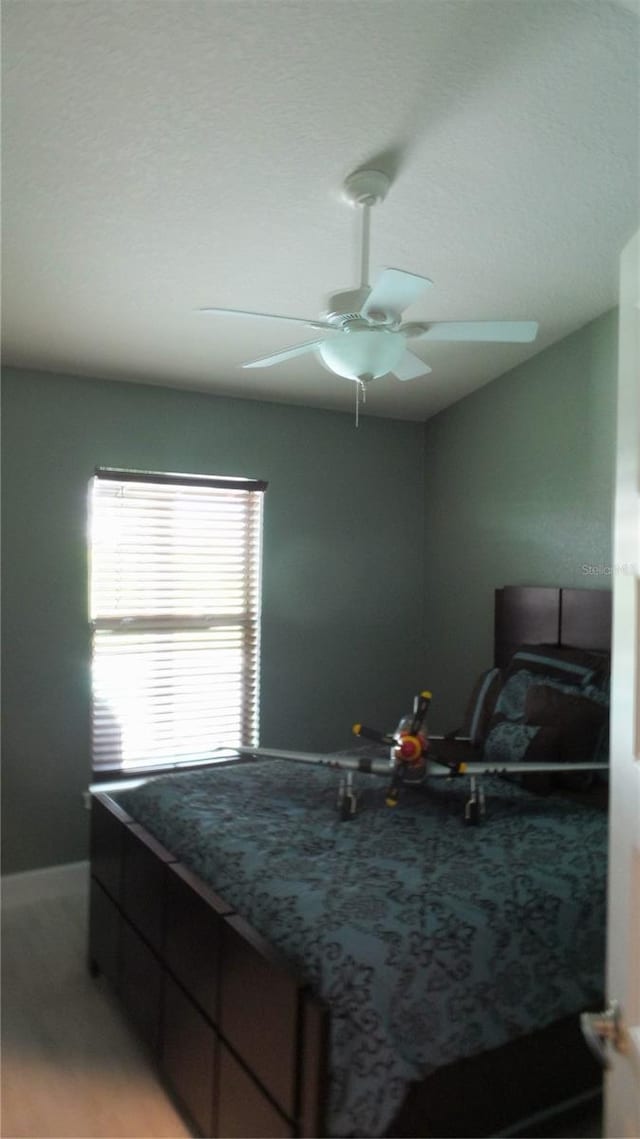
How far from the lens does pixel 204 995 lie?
2.01 metres

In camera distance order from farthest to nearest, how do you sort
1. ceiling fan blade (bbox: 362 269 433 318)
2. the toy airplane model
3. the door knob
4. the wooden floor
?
the toy airplane model < the wooden floor < ceiling fan blade (bbox: 362 269 433 318) < the door knob

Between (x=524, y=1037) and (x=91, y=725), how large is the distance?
2.31 metres

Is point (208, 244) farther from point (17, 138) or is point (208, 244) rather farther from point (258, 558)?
point (258, 558)

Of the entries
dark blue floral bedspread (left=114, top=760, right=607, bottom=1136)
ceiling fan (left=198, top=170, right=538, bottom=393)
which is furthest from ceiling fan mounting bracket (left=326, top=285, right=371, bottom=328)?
dark blue floral bedspread (left=114, top=760, right=607, bottom=1136)

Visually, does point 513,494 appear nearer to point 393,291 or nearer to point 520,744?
point 520,744

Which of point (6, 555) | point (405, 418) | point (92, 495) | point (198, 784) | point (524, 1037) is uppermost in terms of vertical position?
point (405, 418)

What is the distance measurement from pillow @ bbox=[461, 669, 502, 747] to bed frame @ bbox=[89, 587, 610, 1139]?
143 centimetres

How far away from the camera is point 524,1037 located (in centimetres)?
191

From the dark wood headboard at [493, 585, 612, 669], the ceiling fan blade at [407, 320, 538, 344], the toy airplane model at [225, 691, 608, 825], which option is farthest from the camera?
the dark wood headboard at [493, 585, 612, 669]

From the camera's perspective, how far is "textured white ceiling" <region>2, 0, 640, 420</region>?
5.48ft

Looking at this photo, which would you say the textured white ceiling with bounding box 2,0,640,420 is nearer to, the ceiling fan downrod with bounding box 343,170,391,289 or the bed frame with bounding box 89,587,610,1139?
the ceiling fan downrod with bounding box 343,170,391,289

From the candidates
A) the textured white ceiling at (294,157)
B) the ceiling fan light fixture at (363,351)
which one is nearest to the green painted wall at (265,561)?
the textured white ceiling at (294,157)

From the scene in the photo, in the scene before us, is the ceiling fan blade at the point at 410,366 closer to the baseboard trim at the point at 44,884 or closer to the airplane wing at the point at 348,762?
the airplane wing at the point at 348,762

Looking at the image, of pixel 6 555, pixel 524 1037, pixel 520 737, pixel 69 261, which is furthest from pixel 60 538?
pixel 524 1037
